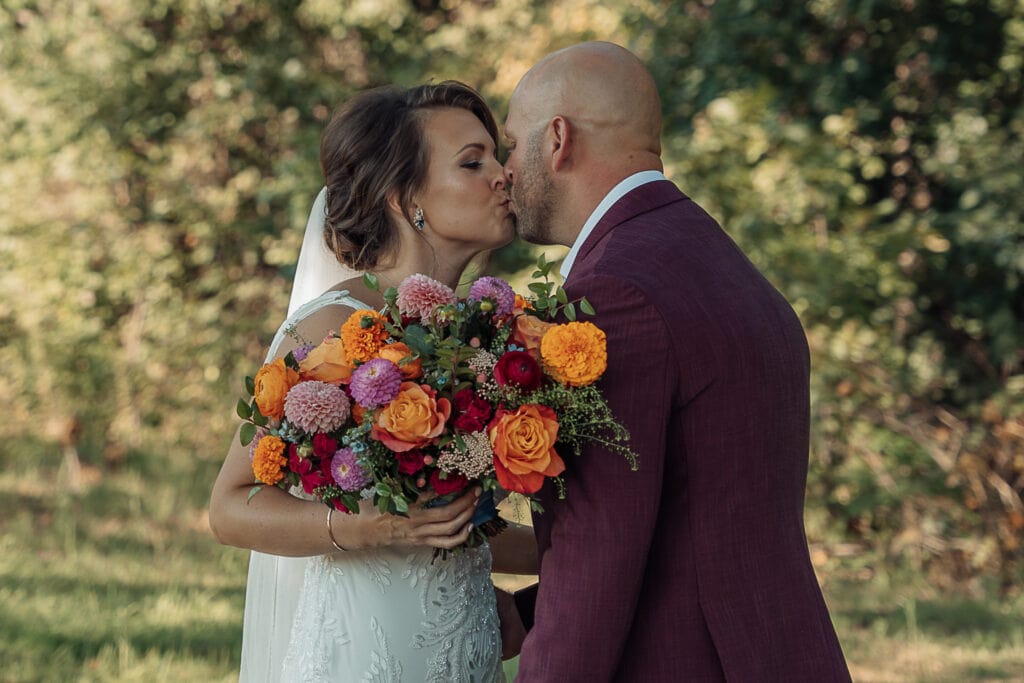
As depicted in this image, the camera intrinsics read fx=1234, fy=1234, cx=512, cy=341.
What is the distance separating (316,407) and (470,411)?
11.6 inches

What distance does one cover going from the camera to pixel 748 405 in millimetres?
2207

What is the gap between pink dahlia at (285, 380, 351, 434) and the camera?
232 centimetres

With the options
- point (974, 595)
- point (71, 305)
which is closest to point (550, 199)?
point (974, 595)

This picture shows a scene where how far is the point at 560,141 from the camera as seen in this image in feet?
8.14

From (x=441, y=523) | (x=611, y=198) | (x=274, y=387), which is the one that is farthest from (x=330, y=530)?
(x=611, y=198)

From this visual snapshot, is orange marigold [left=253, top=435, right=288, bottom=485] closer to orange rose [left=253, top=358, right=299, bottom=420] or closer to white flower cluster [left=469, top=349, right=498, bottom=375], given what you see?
orange rose [left=253, top=358, right=299, bottom=420]

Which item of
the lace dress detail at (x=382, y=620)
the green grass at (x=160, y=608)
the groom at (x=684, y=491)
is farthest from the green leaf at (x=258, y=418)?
the green grass at (x=160, y=608)

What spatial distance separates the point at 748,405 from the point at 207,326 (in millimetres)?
9332

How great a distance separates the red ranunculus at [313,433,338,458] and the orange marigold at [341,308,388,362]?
6.2 inches

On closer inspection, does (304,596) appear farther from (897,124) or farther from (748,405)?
(897,124)

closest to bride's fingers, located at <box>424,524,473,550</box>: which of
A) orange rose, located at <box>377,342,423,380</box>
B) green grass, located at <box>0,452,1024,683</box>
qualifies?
orange rose, located at <box>377,342,423,380</box>

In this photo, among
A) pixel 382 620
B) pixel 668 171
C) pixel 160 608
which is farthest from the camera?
pixel 668 171

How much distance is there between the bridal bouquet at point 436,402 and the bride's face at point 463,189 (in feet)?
2.65

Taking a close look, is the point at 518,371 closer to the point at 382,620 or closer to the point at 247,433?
the point at 247,433
